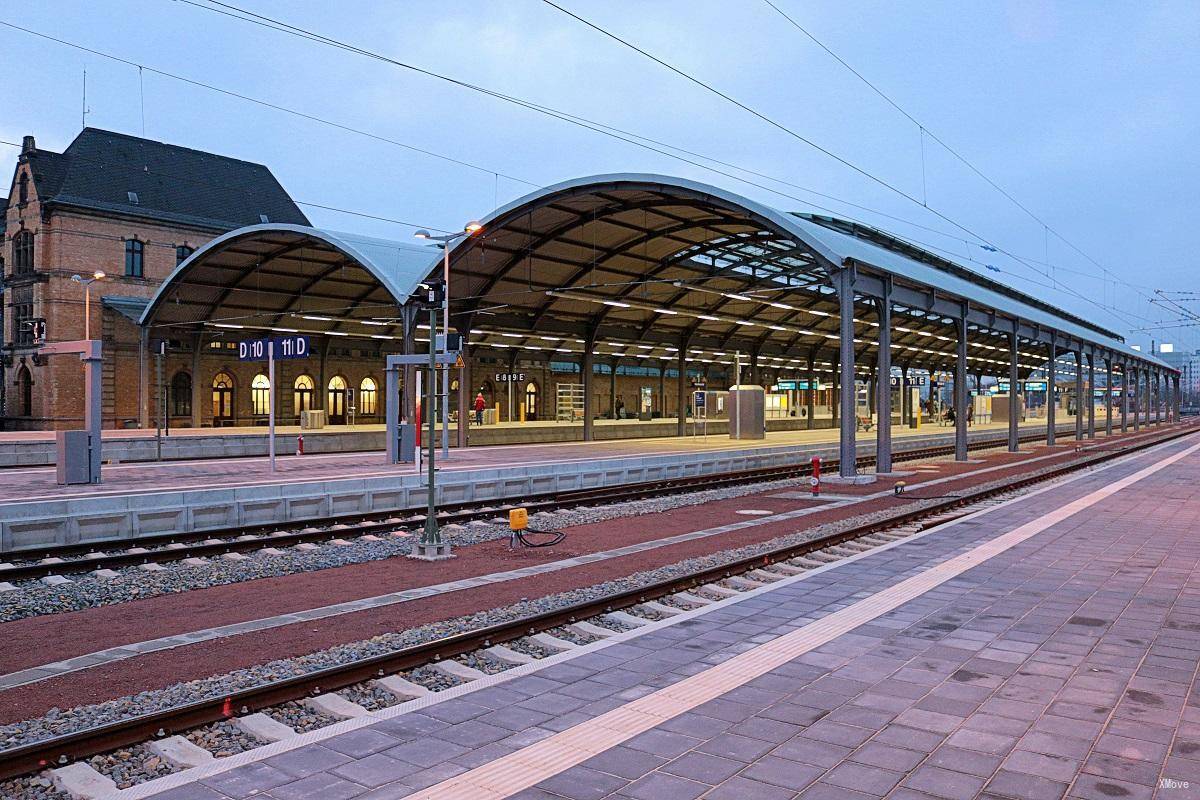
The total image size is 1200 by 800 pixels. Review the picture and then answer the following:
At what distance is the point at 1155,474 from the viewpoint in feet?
88.5

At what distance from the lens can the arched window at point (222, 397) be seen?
146 feet

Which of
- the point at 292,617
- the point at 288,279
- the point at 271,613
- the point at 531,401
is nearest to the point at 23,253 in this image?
the point at 288,279

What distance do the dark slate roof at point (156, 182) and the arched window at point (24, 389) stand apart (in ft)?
27.9

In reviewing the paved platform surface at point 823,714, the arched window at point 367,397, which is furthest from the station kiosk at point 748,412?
the paved platform surface at point 823,714

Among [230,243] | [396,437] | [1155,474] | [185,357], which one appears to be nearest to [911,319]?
[1155,474]

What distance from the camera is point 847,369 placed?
23031 mm

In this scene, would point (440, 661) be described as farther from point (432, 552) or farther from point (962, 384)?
point (962, 384)

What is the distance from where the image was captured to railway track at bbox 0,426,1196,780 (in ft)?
17.9

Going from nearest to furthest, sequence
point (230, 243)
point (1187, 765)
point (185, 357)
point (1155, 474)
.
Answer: point (1187, 765)
point (1155, 474)
point (230, 243)
point (185, 357)

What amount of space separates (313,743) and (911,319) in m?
42.8

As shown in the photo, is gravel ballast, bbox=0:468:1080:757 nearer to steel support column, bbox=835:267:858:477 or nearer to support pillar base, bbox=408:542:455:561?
support pillar base, bbox=408:542:455:561

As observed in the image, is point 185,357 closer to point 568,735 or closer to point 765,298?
point 765,298

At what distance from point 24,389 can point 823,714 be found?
155ft

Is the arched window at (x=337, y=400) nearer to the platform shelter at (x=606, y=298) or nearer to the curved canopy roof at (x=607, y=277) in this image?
the platform shelter at (x=606, y=298)
